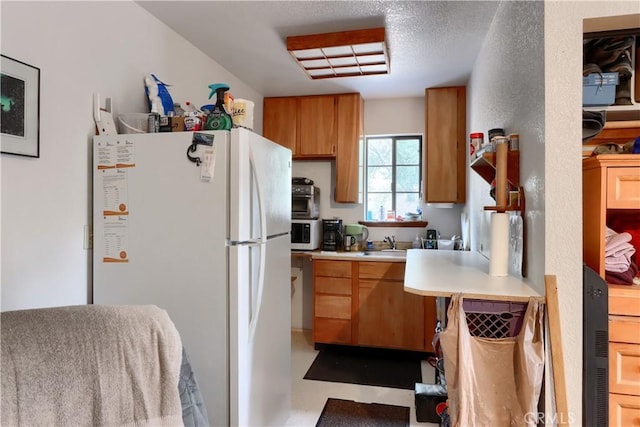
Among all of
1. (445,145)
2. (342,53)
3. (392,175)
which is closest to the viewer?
(342,53)

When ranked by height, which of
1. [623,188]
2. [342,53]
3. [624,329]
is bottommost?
[624,329]

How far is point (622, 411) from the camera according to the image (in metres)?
1.39

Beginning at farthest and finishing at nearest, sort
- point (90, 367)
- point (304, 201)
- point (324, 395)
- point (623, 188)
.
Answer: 1. point (304, 201)
2. point (324, 395)
3. point (623, 188)
4. point (90, 367)

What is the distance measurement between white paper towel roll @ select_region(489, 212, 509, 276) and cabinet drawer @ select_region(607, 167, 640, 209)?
377 millimetres

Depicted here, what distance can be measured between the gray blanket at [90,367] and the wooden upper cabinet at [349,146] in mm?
2601

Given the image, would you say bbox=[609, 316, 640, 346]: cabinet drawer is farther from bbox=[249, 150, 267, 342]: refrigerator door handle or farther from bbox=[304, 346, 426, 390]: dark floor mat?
bbox=[304, 346, 426, 390]: dark floor mat

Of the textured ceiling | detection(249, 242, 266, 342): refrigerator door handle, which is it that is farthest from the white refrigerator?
the textured ceiling

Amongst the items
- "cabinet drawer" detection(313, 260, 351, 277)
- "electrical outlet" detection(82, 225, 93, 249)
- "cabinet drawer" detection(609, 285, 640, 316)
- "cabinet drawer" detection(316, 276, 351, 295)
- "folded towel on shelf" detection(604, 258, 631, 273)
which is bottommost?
"cabinet drawer" detection(316, 276, 351, 295)

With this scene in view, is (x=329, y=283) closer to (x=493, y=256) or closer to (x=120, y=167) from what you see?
(x=493, y=256)

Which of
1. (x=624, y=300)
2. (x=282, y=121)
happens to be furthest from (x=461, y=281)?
(x=282, y=121)

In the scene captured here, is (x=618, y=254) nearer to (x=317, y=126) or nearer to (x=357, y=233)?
(x=357, y=233)

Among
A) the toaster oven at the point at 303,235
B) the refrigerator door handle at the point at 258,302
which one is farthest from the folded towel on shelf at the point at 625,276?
the toaster oven at the point at 303,235

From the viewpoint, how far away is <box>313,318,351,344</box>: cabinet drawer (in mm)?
3262

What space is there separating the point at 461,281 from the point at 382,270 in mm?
1637
